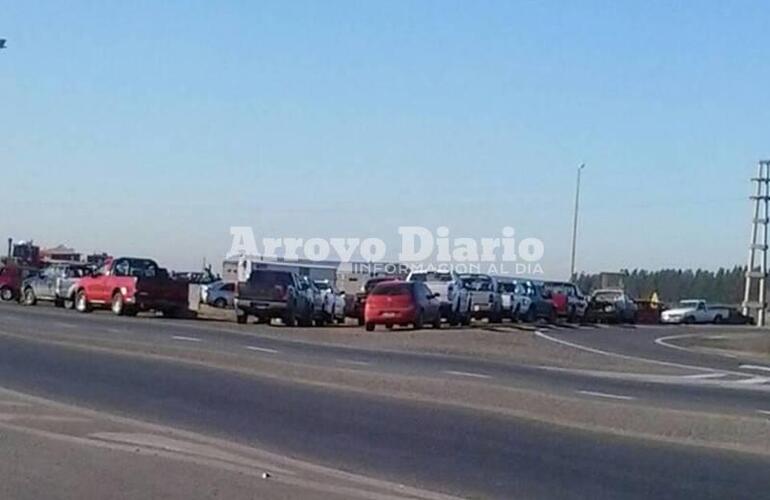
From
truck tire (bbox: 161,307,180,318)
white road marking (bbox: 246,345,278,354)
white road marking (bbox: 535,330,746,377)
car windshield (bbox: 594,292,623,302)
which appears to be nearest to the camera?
white road marking (bbox: 246,345,278,354)

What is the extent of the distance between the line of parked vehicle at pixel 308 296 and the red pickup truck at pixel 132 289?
0.11 ft

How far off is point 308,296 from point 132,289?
593 centimetres

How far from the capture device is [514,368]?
2728 centimetres

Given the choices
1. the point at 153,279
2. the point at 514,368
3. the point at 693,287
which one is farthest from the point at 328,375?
the point at 693,287

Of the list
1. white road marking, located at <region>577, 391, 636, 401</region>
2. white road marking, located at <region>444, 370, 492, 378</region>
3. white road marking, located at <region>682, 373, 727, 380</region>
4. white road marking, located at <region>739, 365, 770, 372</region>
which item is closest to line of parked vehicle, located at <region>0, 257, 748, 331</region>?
white road marking, located at <region>739, 365, 770, 372</region>

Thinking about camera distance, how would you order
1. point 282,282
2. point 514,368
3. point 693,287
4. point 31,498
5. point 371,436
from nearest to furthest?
point 31,498
point 371,436
point 514,368
point 282,282
point 693,287

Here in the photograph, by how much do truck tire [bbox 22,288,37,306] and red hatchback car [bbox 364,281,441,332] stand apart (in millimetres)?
18226

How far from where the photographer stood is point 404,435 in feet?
50.3

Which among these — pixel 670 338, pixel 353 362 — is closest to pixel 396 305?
pixel 670 338

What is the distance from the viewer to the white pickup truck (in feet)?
252

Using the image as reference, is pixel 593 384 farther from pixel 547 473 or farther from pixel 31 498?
pixel 31 498

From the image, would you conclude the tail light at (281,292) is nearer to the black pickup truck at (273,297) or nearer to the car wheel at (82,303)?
the black pickup truck at (273,297)

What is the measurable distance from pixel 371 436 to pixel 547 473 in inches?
114

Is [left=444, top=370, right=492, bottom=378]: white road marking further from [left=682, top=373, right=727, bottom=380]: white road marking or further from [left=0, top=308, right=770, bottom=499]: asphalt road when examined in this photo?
[left=682, top=373, right=727, bottom=380]: white road marking
